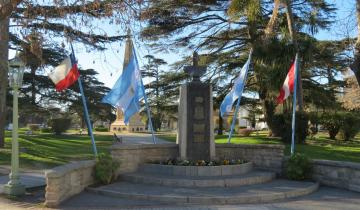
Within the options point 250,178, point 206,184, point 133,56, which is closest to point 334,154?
point 250,178

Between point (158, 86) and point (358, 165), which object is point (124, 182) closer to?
point (358, 165)

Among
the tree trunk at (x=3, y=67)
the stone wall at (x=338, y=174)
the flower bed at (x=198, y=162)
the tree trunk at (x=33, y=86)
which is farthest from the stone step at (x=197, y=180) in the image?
the tree trunk at (x=33, y=86)

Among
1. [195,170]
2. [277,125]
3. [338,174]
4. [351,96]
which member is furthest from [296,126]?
[351,96]

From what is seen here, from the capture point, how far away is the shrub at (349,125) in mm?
24312

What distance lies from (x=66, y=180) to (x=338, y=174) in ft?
24.5

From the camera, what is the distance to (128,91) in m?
15.1

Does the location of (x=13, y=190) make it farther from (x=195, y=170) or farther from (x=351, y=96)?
(x=351, y=96)

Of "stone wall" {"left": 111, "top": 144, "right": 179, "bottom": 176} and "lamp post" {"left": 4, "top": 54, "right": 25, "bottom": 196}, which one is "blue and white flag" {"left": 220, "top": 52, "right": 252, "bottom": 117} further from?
"lamp post" {"left": 4, "top": 54, "right": 25, "bottom": 196}

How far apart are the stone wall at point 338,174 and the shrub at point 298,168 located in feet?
0.71

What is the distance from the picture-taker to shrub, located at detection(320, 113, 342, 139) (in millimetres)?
24294

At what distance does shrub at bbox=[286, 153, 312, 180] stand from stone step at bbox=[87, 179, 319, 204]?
0.71 m

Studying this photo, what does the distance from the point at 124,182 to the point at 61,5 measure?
215 inches

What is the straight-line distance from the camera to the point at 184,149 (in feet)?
48.5

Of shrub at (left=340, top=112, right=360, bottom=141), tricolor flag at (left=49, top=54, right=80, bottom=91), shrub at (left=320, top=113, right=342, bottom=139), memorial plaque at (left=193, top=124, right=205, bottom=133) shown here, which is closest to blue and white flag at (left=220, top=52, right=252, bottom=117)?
memorial plaque at (left=193, top=124, right=205, bottom=133)
